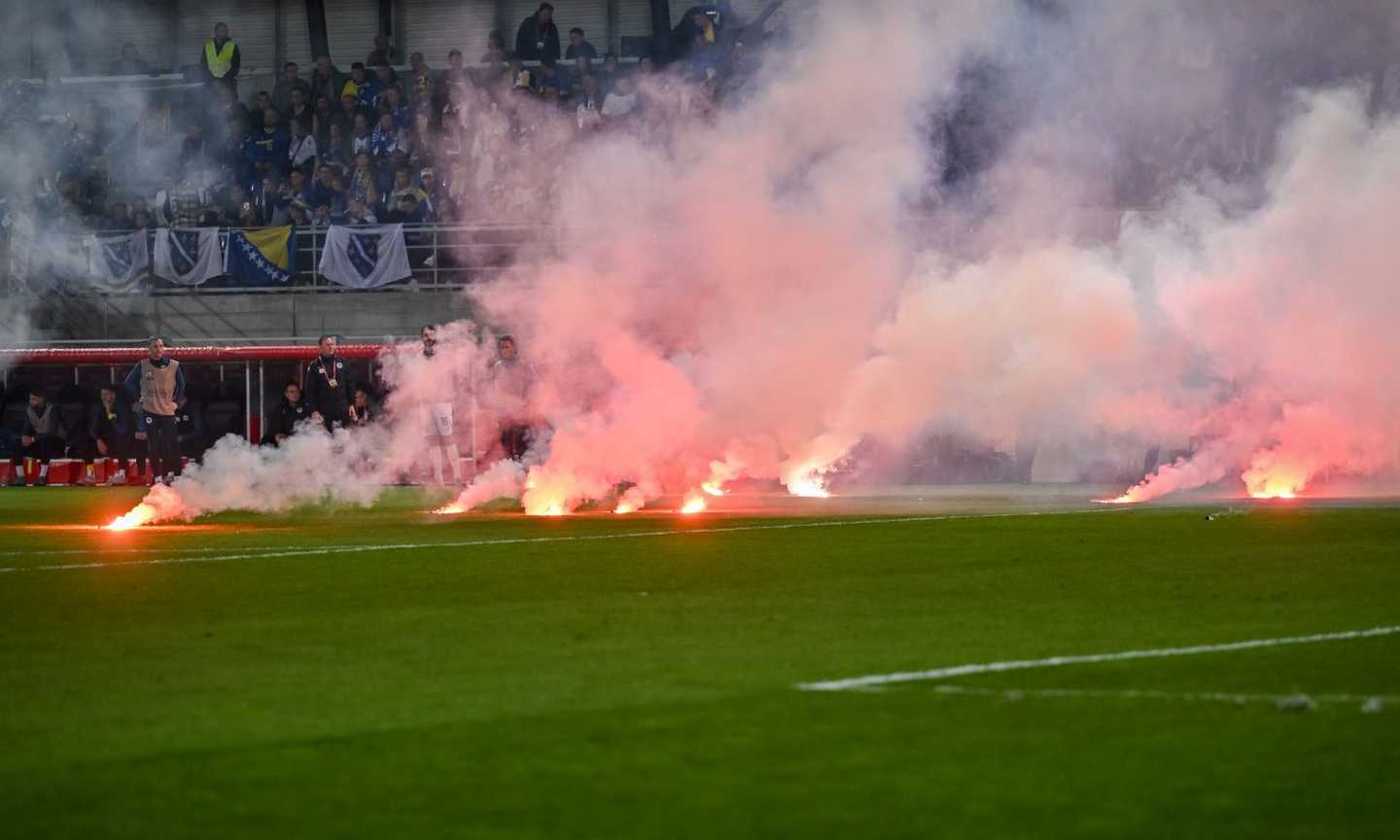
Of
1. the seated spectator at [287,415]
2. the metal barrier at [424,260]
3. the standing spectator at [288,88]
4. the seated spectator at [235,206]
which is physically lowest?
the seated spectator at [287,415]

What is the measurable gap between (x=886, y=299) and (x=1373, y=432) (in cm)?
611

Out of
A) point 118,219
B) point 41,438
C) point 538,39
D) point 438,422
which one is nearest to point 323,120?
point 538,39

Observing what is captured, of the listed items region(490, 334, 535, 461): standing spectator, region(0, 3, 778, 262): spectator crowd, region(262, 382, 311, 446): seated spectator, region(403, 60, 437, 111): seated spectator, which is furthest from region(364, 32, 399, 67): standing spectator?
region(490, 334, 535, 461): standing spectator

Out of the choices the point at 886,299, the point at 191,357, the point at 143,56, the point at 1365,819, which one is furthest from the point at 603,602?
the point at 143,56

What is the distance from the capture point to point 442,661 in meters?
9.87

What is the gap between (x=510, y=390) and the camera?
2581 centimetres

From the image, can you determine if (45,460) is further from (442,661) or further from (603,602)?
(442,661)

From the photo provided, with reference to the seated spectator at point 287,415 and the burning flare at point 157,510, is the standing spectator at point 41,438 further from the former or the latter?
the burning flare at point 157,510

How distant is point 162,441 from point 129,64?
Result: 9194 mm

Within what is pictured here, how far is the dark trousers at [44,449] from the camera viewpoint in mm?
32750

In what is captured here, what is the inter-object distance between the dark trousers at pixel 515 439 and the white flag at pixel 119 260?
8841mm

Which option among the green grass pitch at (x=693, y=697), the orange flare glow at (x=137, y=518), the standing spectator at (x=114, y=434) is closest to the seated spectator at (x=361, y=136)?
the standing spectator at (x=114, y=434)

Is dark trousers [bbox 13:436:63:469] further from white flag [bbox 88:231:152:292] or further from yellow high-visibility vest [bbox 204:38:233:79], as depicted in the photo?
yellow high-visibility vest [bbox 204:38:233:79]

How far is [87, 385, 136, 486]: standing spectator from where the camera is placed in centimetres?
3216
